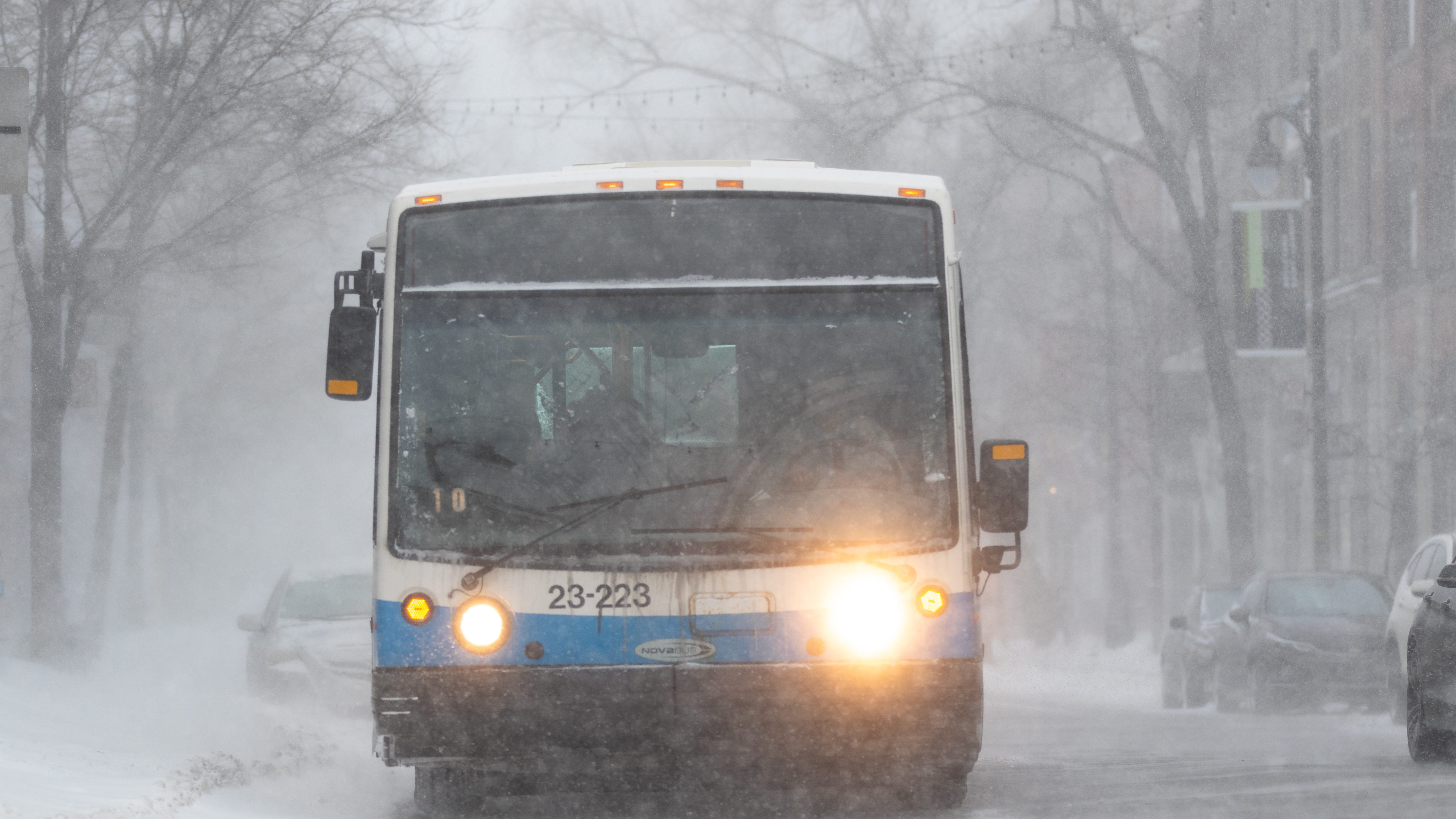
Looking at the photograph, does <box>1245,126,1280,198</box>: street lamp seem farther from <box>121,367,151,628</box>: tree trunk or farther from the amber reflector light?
<box>121,367,151,628</box>: tree trunk

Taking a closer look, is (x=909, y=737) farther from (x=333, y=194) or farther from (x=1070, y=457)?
(x=1070, y=457)

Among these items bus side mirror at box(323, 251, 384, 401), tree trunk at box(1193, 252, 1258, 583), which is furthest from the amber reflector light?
tree trunk at box(1193, 252, 1258, 583)

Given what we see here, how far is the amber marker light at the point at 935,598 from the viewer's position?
8.24 m

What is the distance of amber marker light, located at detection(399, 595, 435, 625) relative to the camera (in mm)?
A: 8234

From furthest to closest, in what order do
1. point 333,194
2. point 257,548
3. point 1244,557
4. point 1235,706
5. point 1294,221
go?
point 257,548, point 1244,557, point 1294,221, point 333,194, point 1235,706

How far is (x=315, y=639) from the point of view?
53.7ft

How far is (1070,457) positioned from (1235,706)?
24933mm

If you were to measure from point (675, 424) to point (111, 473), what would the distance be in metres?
21.2

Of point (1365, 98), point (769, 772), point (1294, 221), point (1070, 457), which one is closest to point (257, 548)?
point (1070, 457)

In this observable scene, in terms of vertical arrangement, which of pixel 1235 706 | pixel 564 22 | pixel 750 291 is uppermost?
pixel 564 22

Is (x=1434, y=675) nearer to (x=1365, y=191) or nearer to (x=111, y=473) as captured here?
(x=111, y=473)

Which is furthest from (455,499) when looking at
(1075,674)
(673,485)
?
(1075,674)

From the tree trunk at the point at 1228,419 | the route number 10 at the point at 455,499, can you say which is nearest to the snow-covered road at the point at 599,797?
the route number 10 at the point at 455,499

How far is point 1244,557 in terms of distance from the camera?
1048 inches
